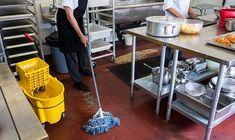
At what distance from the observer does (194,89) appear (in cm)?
201

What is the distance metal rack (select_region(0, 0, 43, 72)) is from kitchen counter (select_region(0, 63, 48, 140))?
1627 mm

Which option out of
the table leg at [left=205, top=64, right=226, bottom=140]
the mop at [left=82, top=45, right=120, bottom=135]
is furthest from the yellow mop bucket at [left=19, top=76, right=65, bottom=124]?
the table leg at [left=205, top=64, right=226, bottom=140]

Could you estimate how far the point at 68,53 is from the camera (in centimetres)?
238

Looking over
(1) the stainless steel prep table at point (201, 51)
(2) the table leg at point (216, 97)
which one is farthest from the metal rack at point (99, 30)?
(2) the table leg at point (216, 97)

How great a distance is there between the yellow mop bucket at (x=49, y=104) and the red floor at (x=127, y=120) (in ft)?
0.49

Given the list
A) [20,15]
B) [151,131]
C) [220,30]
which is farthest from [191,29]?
[20,15]

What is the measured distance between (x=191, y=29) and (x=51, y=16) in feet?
6.47

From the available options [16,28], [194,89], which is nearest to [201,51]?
[194,89]

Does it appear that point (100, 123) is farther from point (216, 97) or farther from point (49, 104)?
point (216, 97)

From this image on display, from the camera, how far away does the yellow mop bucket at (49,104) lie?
5.75 feet

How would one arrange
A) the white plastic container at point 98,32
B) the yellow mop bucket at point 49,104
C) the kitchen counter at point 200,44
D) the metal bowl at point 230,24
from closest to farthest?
the kitchen counter at point 200,44 < the yellow mop bucket at point 49,104 < the metal bowl at point 230,24 < the white plastic container at point 98,32

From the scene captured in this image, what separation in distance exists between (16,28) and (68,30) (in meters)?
0.72

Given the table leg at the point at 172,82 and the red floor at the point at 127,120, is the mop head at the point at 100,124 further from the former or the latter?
the table leg at the point at 172,82

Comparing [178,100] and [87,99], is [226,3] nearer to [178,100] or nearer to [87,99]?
[178,100]
